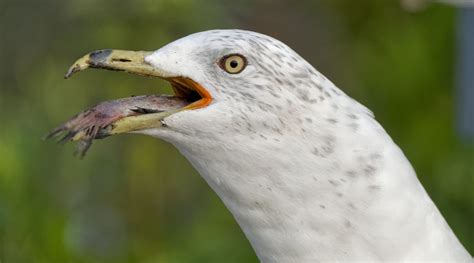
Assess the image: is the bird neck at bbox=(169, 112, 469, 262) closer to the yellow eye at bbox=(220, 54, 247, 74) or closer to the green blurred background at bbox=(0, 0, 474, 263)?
the yellow eye at bbox=(220, 54, 247, 74)

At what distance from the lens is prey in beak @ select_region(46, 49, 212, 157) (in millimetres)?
1896

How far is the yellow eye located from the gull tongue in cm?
10

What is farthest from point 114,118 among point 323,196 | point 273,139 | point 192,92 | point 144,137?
point 144,137

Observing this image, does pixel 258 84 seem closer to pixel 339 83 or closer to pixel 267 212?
pixel 267 212

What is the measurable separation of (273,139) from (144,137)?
152 inches

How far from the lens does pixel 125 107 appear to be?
1923 mm

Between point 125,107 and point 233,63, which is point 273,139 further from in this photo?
point 125,107

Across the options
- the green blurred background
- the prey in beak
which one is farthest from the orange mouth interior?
the green blurred background

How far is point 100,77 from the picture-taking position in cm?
590

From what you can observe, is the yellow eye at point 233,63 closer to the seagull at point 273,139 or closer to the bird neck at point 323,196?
the seagull at point 273,139

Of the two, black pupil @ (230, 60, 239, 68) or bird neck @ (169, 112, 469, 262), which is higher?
black pupil @ (230, 60, 239, 68)

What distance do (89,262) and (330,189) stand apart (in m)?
3.11

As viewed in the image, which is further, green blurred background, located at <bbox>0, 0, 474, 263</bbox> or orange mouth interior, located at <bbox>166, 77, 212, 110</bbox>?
green blurred background, located at <bbox>0, 0, 474, 263</bbox>

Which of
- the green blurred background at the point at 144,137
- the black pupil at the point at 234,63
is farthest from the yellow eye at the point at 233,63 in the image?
the green blurred background at the point at 144,137
